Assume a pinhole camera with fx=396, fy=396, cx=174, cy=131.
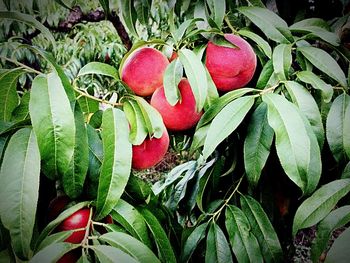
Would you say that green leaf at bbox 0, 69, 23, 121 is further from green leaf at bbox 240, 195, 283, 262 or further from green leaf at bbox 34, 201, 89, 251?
green leaf at bbox 240, 195, 283, 262

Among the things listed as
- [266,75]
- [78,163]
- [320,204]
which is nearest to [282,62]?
[266,75]

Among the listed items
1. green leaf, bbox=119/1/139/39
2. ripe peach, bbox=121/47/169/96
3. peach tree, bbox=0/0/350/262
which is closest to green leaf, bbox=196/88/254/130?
peach tree, bbox=0/0/350/262

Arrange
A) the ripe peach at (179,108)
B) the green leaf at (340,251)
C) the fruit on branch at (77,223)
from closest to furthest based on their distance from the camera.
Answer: the green leaf at (340,251)
the fruit on branch at (77,223)
the ripe peach at (179,108)

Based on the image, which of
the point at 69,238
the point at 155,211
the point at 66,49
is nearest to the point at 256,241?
the point at 155,211

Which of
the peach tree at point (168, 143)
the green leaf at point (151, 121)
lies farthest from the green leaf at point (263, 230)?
the green leaf at point (151, 121)

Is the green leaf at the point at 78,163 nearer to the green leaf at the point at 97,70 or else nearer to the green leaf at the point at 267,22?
the green leaf at the point at 97,70

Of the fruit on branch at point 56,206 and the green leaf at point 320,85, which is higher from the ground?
the green leaf at point 320,85

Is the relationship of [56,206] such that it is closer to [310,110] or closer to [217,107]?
[217,107]

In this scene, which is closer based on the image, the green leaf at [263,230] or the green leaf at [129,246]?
the green leaf at [129,246]

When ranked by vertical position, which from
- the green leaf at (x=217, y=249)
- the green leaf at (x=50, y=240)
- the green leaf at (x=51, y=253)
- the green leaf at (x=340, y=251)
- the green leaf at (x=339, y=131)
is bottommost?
the green leaf at (x=217, y=249)

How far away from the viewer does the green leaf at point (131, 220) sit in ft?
1.54

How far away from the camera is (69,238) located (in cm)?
45

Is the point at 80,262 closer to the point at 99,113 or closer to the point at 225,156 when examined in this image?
the point at 99,113

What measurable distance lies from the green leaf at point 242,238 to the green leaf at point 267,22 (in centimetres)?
28
